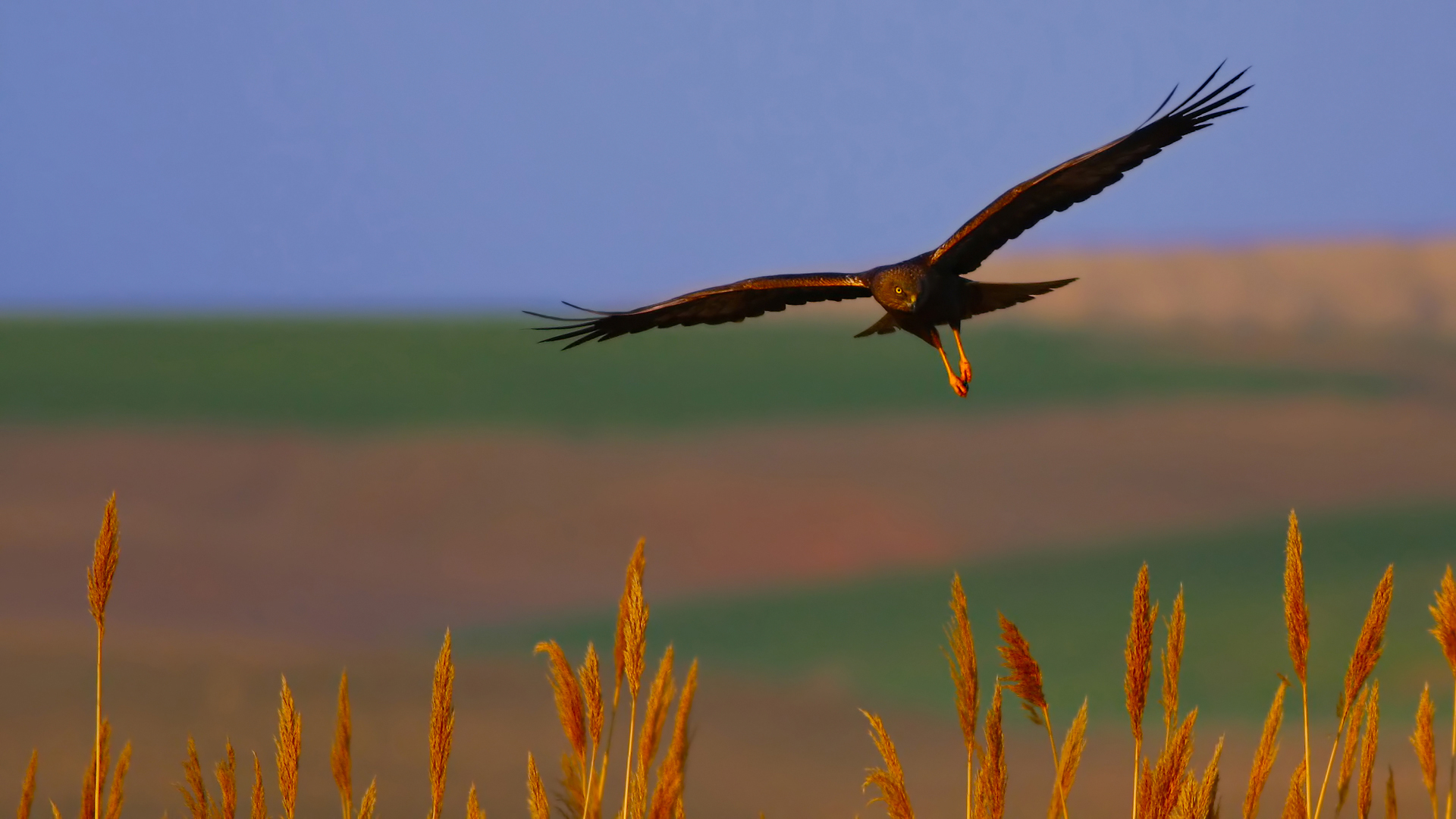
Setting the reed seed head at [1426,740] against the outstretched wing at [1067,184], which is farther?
the outstretched wing at [1067,184]

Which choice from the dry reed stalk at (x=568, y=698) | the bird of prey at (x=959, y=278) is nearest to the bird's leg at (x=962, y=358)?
the bird of prey at (x=959, y=278)

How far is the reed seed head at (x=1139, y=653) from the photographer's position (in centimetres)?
271

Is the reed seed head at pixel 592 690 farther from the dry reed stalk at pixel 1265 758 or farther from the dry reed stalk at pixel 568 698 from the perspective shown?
the dry reed stalk at pixel 1265 758

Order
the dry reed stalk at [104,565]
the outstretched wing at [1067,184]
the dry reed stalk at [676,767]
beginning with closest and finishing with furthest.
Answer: the dry reed stalk at [104,565] → the dry reed stalk at [676,767] → the outstretched wing at [1067,184]

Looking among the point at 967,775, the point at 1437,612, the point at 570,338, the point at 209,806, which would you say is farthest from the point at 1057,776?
the point at 570,338

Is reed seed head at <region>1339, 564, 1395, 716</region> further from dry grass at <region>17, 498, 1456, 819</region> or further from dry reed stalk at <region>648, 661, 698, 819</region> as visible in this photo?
dry reed stalk at <region>648, 661, 698, 819</region>

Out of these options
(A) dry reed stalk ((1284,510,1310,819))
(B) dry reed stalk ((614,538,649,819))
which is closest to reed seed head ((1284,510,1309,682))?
(A) dry reed stalk ((1284,510,1310,819))

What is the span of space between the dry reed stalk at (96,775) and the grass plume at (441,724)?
0.85m

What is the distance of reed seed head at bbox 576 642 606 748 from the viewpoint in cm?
286

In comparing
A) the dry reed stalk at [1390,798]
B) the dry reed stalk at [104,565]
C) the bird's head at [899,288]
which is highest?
the bird's head at [899,288]

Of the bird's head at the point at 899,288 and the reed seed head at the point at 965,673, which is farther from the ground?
the bird's head at the point at 899,288

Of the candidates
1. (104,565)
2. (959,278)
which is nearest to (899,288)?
(959,278)

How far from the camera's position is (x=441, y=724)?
2.67 meters

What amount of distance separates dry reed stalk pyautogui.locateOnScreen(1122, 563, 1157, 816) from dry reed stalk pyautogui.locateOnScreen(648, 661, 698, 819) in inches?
46.1
